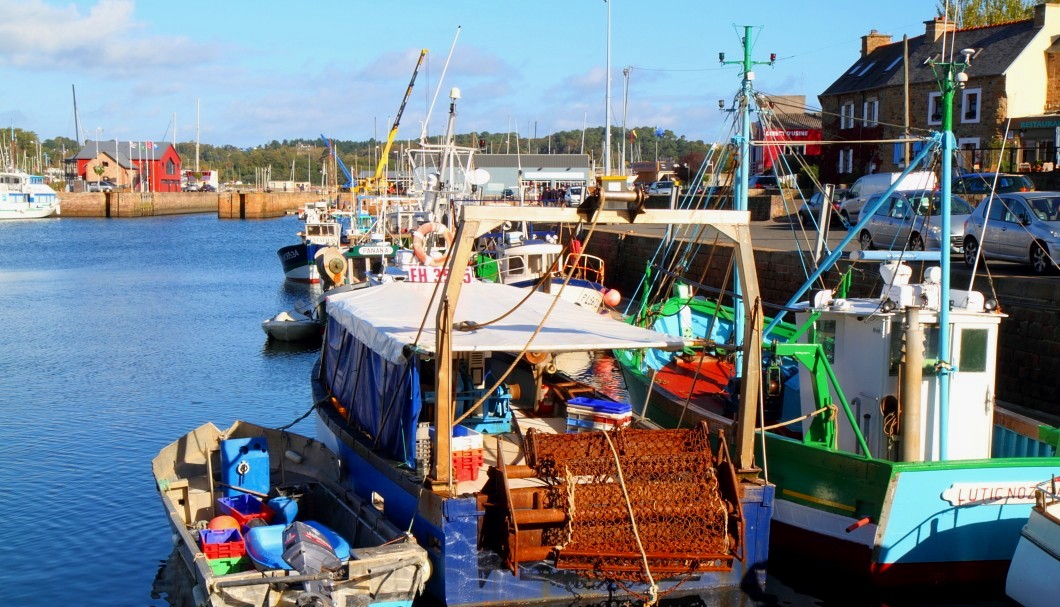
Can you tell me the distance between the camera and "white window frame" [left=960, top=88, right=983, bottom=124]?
41062 millimetres

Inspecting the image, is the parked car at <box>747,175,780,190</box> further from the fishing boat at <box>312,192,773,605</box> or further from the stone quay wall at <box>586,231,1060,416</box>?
the fishing boat at <box>312,192,773,605</box>

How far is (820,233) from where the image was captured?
50.2 ft

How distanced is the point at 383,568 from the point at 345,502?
237 cm

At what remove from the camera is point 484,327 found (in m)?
11.1

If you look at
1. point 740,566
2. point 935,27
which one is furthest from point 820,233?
point 935,27

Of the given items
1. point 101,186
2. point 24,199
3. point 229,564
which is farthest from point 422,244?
point 101,186

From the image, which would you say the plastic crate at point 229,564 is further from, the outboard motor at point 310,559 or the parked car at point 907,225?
the parked car at point 907,225

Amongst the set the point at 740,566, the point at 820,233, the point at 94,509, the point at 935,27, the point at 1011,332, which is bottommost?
the point at 94,509

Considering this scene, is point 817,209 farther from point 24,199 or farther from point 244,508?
point 24,199

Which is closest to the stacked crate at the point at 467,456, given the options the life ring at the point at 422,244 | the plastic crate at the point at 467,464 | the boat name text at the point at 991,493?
the plastic crate at the point at 467,464

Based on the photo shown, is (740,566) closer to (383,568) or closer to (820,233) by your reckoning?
(383,568)

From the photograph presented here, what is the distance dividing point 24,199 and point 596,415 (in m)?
95.2

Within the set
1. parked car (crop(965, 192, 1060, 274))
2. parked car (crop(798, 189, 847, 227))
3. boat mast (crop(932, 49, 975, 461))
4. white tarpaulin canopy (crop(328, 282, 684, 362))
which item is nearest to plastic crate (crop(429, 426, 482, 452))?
white tarpaulin canopy (crop(328, 282, 684, 362))

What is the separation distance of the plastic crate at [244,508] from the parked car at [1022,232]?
1349 centimetres
